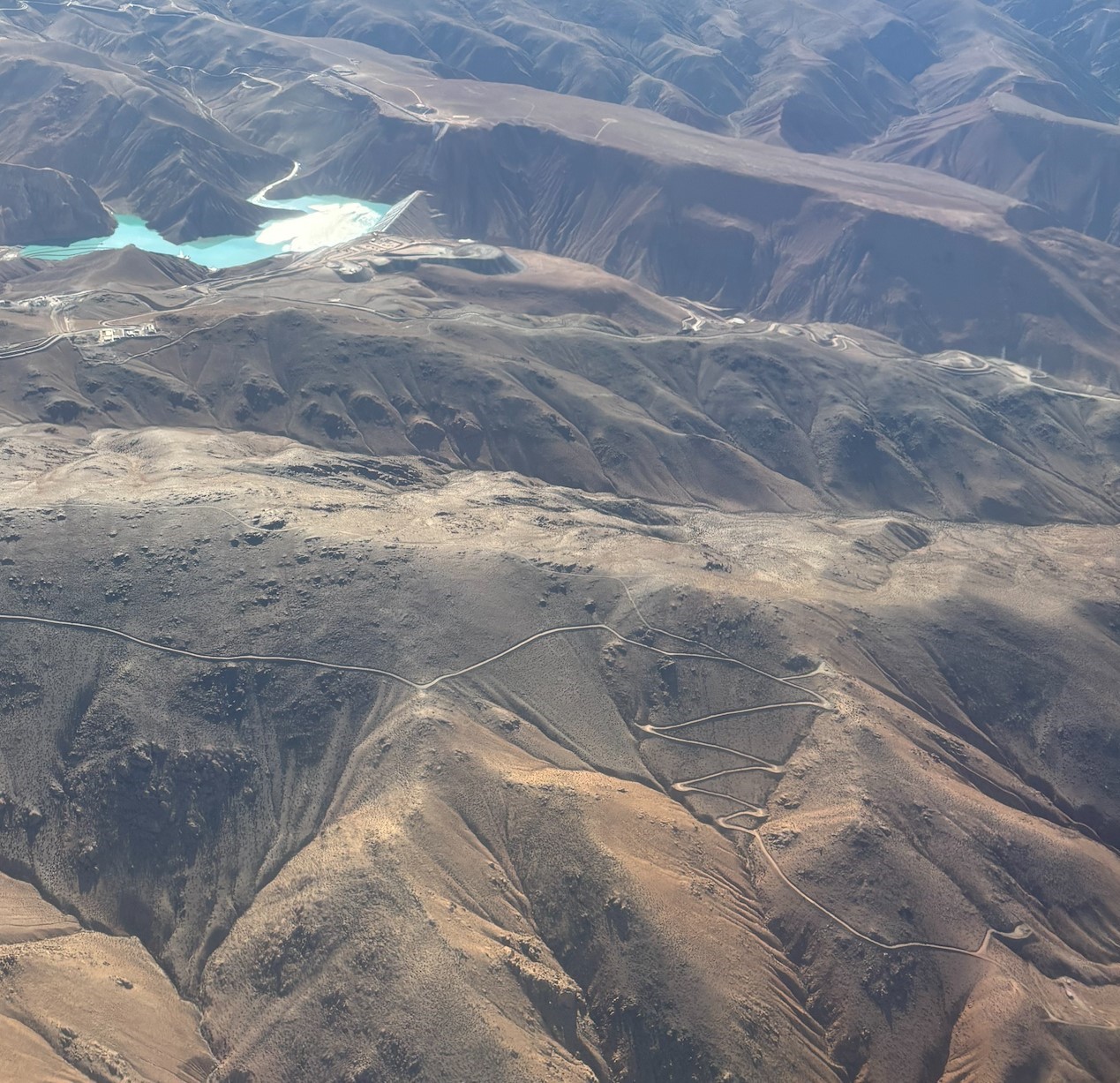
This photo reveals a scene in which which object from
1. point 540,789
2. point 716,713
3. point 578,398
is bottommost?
point 540,789

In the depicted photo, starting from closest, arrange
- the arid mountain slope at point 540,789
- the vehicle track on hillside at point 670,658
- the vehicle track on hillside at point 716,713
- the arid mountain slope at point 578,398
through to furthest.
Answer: the arid mountain slope at point 540,789 → the vehicle track on hillside at point 716,713 → the vehicle track on hillside at point 670,658 → the arid mountain slope at point 578,398

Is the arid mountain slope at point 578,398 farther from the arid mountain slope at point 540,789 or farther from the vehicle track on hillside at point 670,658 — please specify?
the vehicle track on hillside at point 670,658

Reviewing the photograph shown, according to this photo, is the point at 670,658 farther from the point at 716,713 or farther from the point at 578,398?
the point at 578,398

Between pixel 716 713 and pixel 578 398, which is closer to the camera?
pixel 716 713

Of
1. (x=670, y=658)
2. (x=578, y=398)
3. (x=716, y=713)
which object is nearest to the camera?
(x=716, y=713)

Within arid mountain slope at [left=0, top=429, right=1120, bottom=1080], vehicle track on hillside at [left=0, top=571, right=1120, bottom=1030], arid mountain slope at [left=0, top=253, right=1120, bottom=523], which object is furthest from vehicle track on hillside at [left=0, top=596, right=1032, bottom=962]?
arid mountain slope at [left=0, top=253, right=1120, bottom=523]

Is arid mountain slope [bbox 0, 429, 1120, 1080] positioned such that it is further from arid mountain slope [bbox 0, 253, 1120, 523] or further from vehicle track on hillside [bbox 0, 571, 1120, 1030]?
arid mountain slope [bbox 0, 253, 1120, 523]

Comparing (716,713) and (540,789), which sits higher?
(716,713)

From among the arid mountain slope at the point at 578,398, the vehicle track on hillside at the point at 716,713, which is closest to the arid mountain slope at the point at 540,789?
Answer: the vehicle track on hillside at the point at 716,713

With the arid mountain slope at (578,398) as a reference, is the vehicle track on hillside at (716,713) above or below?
below

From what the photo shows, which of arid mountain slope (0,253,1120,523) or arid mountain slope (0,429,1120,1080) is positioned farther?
arid mountain slope (0,253,1120,523)

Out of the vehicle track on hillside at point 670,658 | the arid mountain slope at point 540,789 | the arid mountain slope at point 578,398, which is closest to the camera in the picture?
the arid mountain slope at point 540,789

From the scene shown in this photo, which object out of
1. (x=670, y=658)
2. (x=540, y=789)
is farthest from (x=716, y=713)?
(x=540, y=789)
